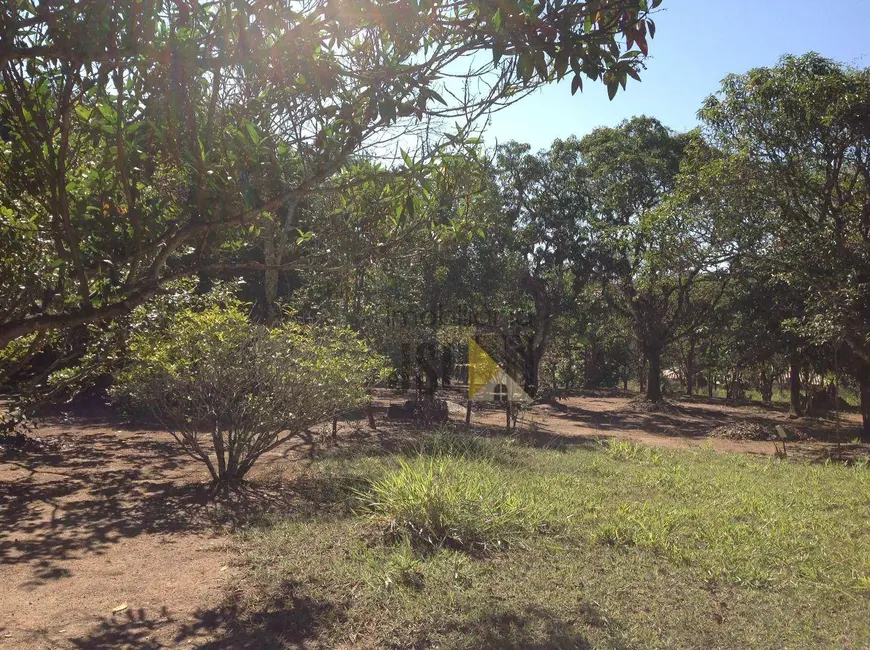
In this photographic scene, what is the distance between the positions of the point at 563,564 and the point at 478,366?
41.2 ft

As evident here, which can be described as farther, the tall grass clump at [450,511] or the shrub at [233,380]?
the shrub at [233,380]

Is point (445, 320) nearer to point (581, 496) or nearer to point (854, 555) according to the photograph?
point (581, 496)

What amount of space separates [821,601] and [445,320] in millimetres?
13068

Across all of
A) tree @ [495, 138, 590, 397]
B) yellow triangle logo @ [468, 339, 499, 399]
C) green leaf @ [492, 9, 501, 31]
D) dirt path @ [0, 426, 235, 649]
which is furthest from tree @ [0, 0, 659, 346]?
tree @ [495, 138, 590, 397]

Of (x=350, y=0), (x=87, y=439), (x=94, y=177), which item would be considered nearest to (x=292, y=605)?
(x=94, y=177)

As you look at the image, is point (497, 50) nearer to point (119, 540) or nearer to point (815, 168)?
point (119, 540)

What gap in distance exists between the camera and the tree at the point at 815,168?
39.9ft

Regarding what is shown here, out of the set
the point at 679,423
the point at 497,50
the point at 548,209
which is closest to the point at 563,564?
the point at 497,50

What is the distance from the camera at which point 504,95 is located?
14.1 feet

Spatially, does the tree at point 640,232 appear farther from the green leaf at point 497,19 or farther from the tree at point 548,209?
the green leaf at point 497,19

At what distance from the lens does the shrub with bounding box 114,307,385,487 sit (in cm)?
741

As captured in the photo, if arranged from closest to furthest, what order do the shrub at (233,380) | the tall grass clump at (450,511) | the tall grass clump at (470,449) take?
the tall grass clump at (450,511) < the shrub at (233,380) < the tall grass clump at (470,449)

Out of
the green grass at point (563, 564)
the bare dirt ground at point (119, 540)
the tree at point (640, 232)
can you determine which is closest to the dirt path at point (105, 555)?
the bare dirt ground at point (119, 540)

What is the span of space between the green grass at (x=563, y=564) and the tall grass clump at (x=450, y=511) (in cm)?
2
